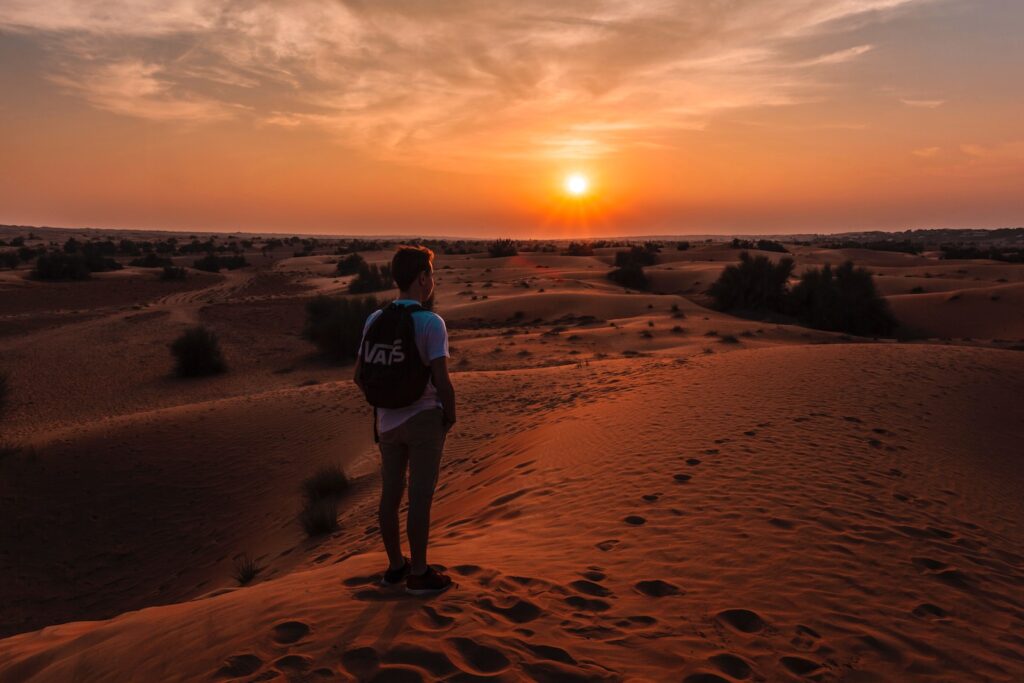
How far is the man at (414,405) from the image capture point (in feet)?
12.7

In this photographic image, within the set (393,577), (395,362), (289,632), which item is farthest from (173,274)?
(395,362)

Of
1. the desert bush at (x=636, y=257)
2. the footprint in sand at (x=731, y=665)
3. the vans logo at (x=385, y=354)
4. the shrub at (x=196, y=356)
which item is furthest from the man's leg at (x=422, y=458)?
the desert bush at (x=636, y=257)

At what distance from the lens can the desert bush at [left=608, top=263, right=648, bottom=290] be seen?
46031mm

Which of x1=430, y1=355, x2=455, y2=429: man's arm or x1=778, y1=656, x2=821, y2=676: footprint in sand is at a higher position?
x1=430, y1=355, x2=455, y2=429: man's arm

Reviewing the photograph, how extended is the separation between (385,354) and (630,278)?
43.6 m

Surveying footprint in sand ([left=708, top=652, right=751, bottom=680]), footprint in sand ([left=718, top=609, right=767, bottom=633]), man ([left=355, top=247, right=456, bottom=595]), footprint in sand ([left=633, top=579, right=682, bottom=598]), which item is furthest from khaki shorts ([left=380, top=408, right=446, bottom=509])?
footprint in sand ([left=718, top=609, right=767, bottom=633])

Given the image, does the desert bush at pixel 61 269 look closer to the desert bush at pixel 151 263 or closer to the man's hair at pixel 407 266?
the desert bush at pixel 151 263

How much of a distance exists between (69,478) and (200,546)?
358 cm

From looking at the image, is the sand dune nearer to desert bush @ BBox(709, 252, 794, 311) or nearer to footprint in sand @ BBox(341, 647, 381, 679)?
desert bush @ BBox(709, 252, 794, 311)

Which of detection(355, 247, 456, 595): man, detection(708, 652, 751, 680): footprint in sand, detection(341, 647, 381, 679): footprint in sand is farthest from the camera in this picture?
detection(355, 247, 456, 595): man

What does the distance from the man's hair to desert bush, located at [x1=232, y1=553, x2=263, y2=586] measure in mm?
4881

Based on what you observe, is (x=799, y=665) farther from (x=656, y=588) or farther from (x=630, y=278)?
(x=630, y=278)

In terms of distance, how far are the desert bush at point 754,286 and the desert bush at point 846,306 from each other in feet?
5.12

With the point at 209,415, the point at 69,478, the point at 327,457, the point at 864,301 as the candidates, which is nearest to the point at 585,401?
the point at 327,457
